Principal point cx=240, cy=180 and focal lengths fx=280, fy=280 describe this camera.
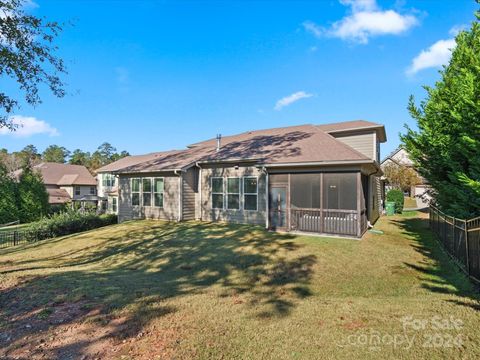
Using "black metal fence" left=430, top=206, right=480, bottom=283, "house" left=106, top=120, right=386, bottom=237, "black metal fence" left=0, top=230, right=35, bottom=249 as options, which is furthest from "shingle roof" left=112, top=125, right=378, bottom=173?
"black metal fence" left=0, top=230, right=35, bottom=249

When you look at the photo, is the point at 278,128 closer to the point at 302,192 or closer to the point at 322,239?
the point at 302,192

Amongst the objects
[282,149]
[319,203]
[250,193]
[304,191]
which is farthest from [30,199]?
[319,203]

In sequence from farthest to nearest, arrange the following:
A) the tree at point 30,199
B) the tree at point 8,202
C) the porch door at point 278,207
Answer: the tree at point 30,199 → the tree at point 8,202 → the porch door at point 278,207

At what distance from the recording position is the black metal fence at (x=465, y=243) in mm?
6418

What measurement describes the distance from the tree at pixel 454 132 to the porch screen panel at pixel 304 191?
4873 mm

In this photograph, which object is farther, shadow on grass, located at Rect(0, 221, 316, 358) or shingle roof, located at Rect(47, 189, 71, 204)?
shingle roof, located at Rect(47, 189, 71, 204)

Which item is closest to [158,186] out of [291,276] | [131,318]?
[291,276]

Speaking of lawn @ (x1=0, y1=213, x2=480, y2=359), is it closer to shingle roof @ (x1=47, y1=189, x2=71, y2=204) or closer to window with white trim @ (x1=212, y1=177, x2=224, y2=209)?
window with white trim @ (x1=212, y1=177, x2=224, y2=209)

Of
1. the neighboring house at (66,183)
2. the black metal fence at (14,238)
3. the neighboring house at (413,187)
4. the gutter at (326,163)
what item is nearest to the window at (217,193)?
the gutter at (326,163)

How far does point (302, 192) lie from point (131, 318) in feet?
32.3

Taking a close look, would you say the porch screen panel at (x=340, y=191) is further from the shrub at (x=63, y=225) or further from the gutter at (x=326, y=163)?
the shrub at (x=63, y=225)

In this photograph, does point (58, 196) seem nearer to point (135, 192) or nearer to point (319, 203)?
point (135, 192)

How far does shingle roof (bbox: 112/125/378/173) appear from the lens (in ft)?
41.2

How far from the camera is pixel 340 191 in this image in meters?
12.6
